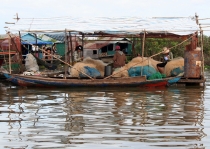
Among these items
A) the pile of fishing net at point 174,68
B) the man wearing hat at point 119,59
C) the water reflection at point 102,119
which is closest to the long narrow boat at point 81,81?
the water reflection at point 102,119

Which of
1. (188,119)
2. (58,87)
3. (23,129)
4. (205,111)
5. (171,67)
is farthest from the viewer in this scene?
(171,67)

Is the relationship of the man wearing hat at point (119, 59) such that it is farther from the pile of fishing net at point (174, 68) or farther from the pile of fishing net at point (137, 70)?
the pile of fishing net at point (174, 68)

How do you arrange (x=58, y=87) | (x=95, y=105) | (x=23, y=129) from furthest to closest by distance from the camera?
(x=58, y=87)
(x=95, y=105)
(x=23, y=129)

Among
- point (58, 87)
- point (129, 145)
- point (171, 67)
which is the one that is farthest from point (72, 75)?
point (129, 145)

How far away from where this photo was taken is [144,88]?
14.0 metres

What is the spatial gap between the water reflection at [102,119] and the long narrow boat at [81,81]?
0.63m

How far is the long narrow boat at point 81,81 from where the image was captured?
1364cm

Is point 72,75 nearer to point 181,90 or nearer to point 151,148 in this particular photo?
point 181,90

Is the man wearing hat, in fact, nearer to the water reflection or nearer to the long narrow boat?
the long narrow boat

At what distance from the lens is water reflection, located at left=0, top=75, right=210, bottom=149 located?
246 inches

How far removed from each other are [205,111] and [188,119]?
1.20 metres

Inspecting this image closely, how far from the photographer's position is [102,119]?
26.5ft

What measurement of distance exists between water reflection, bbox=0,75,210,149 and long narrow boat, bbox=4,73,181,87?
2.05ft

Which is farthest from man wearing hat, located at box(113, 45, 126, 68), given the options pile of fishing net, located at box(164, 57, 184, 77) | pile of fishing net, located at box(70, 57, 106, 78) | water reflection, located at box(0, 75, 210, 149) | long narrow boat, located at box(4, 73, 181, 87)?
water reflection, located at box(0, 75, 210, 149)
